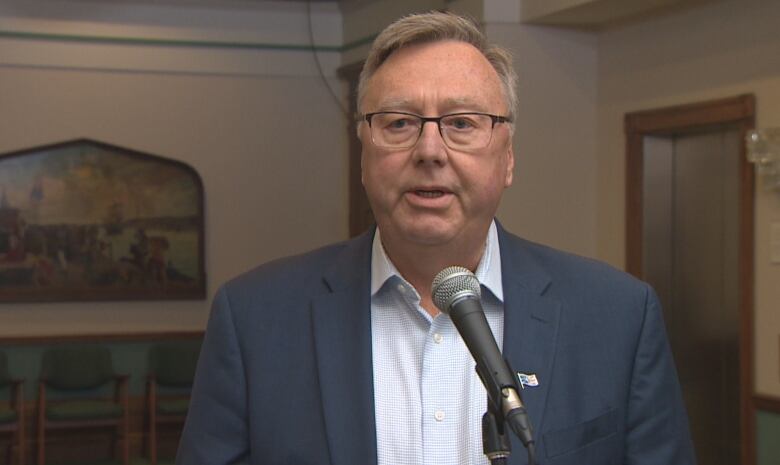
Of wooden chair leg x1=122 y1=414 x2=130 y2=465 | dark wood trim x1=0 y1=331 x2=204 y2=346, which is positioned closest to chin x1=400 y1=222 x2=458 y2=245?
wooden chair leg x1=122 y1=414 x2=130 y2=465

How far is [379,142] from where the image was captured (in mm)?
1867

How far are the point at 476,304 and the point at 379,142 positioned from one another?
1.51ft

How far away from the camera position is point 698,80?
586cm

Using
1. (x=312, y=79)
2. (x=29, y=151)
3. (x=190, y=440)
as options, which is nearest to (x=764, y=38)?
(x=190, y=440)

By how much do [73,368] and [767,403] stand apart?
217 inches

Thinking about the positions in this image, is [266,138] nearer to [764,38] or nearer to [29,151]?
[29,151]

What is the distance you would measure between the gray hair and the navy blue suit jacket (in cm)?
33

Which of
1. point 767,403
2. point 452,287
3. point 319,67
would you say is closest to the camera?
point 452,287

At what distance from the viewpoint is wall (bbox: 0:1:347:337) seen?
8.86 m

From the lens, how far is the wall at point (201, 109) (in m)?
8.86

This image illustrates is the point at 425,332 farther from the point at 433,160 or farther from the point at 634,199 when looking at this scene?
the point at 634,199

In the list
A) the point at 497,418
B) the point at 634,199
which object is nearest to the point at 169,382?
the point at 634,199

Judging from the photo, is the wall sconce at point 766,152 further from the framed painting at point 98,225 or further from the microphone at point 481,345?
the framed painting at point 98,225

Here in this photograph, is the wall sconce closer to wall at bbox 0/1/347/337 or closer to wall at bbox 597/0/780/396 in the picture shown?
wall at bbox 597/0/780/396
